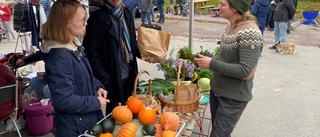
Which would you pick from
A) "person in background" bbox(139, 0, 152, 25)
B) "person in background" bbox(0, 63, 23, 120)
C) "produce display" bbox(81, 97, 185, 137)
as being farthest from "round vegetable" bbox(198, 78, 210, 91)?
"person in background" bbox(139, 0, 152, 25)

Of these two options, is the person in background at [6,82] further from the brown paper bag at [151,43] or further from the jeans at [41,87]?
the brown paper bag at [151,43]

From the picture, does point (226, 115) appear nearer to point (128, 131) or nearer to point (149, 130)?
point (149, 130)

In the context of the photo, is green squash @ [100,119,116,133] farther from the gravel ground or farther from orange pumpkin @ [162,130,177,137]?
the gravel ground

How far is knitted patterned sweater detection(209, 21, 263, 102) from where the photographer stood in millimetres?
1918

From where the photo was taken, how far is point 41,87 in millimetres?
3230

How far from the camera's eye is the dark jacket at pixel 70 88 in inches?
63.9

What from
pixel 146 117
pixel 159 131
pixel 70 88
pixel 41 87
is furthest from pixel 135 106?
pixel 41 87

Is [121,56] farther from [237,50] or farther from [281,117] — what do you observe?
[281,117]

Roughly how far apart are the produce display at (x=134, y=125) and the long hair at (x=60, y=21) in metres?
0.57

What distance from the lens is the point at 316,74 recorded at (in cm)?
579

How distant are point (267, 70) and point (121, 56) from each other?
14.5 ft

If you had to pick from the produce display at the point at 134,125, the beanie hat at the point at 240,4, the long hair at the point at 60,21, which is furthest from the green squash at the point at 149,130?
the beanie hat at the point at 240,4

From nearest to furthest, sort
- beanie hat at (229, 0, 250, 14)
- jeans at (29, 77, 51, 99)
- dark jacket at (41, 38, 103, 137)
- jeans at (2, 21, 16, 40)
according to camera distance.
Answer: dark jacket at (41, 38, 103, 137) < beanie hat at (229, 0, 250, 14) < jeans at (29, 77, 51, 99) < jeans at (2, 21, 16, 40)

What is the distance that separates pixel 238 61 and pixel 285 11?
6.03 m
